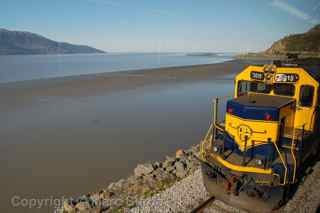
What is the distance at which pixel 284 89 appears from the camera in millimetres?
7207

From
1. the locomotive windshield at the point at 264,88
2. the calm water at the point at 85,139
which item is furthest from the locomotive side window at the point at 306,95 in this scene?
the calm water at the point at 85,139

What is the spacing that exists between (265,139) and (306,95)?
1.99 metres

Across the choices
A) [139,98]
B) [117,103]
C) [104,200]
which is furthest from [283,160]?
[139,98]

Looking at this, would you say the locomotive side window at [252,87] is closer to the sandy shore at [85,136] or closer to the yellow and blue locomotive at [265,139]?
the yellow and blue locomotive at [265,139]

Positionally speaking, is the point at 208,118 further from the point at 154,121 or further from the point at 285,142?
the point at 285,142

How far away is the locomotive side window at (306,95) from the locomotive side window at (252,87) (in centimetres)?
89

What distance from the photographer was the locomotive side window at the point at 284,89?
7.11m

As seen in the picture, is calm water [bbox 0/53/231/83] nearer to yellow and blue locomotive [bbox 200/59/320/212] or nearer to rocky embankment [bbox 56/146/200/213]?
rocky embankment [bbox 56/146/200/213]

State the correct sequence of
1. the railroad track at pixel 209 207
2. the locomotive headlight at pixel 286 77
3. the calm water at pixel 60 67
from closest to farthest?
the railroad track at pixel 209 207 < the locomotive headlight at pixel 286 77 < the calm water at pixel 60 67

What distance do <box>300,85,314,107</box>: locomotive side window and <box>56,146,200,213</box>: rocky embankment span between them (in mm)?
4041

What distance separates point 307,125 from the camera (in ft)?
23.2

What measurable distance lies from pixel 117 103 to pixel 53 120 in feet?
20.9

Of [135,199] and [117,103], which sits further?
[117,103]

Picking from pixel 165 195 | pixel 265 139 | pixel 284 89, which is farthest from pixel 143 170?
pixel 284 89
